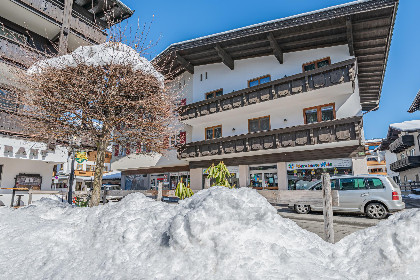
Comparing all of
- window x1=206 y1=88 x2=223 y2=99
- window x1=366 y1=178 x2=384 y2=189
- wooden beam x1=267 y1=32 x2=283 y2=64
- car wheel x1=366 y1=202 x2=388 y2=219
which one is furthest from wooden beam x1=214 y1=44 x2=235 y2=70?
car wheel x1=366 y1=202 x2=388 y2=219

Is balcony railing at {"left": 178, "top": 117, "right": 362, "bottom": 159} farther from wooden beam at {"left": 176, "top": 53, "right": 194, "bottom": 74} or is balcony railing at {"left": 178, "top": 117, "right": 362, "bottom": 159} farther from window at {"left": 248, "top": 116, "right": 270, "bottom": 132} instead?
wooden beam at {"left": 176, "top": 53, "right": 194, "bottom": 74}

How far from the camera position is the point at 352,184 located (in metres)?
10.4

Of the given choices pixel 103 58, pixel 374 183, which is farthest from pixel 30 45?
pixel 374 183

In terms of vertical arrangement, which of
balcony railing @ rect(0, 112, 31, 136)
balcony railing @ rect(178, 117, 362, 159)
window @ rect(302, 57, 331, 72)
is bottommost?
balcony railing @ rect(178, 117, 362, 159)

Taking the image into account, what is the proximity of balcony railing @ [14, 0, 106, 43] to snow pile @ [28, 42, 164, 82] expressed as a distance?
720cm

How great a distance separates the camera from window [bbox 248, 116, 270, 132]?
57.4 feet

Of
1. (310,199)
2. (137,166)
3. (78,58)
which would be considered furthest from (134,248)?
(137,166)

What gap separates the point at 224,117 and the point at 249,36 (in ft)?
19.3

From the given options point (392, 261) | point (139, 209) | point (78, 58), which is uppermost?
point (78, 58)

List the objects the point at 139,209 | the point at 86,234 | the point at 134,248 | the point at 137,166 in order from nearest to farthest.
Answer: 1. the point at 134,248
2. the point at 86,234
3. the point at 139,209
4. the point at 137,166

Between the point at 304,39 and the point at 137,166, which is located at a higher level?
the point at 304,39

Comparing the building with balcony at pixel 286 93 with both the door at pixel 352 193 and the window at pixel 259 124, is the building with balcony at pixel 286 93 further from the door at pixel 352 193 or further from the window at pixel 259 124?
the door at pixel 352 193

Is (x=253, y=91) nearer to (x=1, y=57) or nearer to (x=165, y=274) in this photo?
(x=1, y=57)

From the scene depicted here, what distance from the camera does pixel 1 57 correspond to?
13094 millimetres
